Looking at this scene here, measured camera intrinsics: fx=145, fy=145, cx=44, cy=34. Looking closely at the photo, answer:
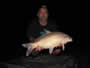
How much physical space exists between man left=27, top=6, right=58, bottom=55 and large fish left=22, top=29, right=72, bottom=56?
6cm

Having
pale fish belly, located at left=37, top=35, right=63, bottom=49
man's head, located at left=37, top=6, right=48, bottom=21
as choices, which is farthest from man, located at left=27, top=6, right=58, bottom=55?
pale fish belly, located at left=37, top=35, right=63, bottom=49

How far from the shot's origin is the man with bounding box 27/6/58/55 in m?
1.99

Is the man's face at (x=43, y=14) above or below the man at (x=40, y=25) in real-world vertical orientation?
above

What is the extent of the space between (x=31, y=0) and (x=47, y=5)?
8.9 inches

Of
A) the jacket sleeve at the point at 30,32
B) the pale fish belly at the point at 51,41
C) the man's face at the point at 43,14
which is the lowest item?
the pale fish belly at the point at 51,41

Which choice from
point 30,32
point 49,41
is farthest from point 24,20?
point 49,41

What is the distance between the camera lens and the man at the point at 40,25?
1988mm

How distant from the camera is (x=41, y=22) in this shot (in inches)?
79.7

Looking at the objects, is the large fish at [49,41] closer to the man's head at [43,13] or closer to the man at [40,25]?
the man at [40,25]

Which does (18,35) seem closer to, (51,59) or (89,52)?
(51,59)

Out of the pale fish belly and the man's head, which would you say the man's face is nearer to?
the man's head

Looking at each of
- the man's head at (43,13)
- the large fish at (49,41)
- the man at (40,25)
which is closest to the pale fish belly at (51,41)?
the large fish at (49,41)

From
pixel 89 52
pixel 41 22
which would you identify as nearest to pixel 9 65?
pixel 41 22

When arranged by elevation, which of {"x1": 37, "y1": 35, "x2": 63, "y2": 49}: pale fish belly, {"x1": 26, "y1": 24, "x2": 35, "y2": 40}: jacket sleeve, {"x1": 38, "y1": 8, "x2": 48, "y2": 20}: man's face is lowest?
{"x1": 37, "y1": 35, "x2": 63, "y2": 49}: pale fish belly
